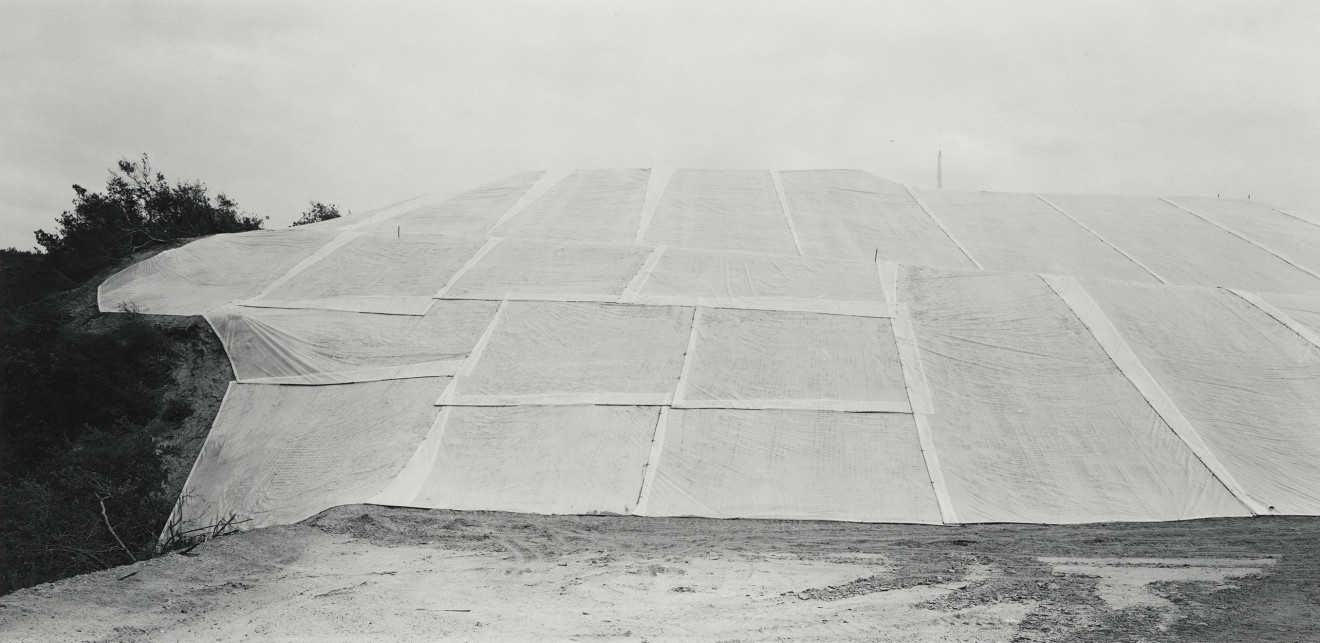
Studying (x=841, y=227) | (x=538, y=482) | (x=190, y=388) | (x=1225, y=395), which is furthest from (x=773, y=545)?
(x=841, y=227)

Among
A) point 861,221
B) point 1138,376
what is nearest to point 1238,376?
point 1138,376

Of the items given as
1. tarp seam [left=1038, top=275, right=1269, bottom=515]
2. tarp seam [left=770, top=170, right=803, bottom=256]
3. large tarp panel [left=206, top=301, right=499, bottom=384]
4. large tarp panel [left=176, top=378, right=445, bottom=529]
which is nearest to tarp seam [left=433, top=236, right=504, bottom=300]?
large tarp panel [left=206, top=301, right=499, bottom=384]

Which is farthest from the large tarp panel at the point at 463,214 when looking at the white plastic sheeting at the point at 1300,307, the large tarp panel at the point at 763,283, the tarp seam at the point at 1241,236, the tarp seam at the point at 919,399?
the tarp seam at the point at 1241,236

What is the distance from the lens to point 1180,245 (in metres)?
19.9

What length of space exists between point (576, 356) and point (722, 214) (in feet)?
27.6

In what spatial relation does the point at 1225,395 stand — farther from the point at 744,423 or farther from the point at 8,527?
the point at 8,527

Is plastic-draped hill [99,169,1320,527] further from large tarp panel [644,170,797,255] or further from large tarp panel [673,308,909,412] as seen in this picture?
large tarp panel [644,170,797,255]

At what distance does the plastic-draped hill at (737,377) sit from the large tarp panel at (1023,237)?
0.18m

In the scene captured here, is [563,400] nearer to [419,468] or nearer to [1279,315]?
[419,468]

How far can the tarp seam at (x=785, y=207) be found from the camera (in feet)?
60.8

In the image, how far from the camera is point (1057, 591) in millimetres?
7262

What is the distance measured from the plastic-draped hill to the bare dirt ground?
877mm

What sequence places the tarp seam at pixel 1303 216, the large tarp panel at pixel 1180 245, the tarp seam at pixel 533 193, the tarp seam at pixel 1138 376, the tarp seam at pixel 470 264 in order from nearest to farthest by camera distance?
1. the tarp seam at pixel 1138 376
2. the tarp seam at pixel 470 264
3. the large tarp panel at pixel 1180 245
4. the tarp seam at pixel 533 193
5. the tarp seam at pixel 1303 216

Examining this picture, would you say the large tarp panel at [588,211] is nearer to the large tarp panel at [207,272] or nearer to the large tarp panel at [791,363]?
the large tarp panel at [207,272]
